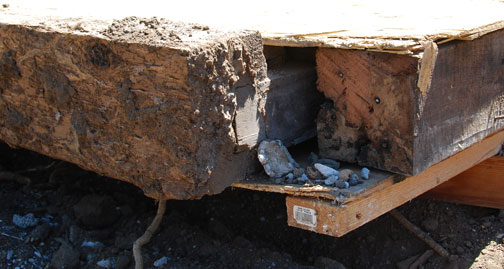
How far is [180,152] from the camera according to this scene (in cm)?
206

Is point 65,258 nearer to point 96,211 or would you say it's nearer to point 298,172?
point 96,211

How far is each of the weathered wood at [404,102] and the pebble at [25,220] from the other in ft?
5.37

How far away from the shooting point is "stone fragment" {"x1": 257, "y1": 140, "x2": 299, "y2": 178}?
221 centimetres

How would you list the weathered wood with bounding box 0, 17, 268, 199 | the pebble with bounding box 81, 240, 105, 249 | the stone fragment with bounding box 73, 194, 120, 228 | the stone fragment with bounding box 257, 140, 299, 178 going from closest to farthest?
1. the weathered wood with bounding box 0, 17, 268, 199
2. the stone fragment with bounding box 257, 140, 299, 178
3. the pebble with bounding box 81, 240, 105, 249
4. the stone fragment with bounding box 73, 194, 120, 228

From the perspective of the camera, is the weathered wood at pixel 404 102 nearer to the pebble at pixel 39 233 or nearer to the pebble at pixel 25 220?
the pebble at pixel 39 233

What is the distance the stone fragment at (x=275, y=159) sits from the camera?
2205mm

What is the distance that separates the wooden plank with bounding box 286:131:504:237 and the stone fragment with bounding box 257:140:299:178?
117mm

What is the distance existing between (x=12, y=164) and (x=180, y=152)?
2.08m

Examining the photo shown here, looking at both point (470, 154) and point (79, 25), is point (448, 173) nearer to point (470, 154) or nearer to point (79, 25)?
point (470, 154)

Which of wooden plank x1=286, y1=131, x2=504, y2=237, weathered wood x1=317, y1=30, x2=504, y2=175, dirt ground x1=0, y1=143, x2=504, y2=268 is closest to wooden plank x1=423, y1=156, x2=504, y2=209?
dirt ground x1=0, y1=143, x2=504, y2=268

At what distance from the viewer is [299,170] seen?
2.19 metres

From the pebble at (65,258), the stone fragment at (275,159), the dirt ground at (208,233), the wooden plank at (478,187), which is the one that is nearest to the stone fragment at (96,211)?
the dirt ground at (208,233)

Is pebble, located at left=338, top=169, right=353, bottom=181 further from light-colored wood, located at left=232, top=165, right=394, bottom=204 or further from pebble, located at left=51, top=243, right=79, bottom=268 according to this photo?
pebble, located at left=51, top=243, right=79, bottom=268

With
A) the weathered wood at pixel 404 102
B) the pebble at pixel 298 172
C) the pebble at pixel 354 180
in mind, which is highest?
the weathered wood at pixel 404 102
